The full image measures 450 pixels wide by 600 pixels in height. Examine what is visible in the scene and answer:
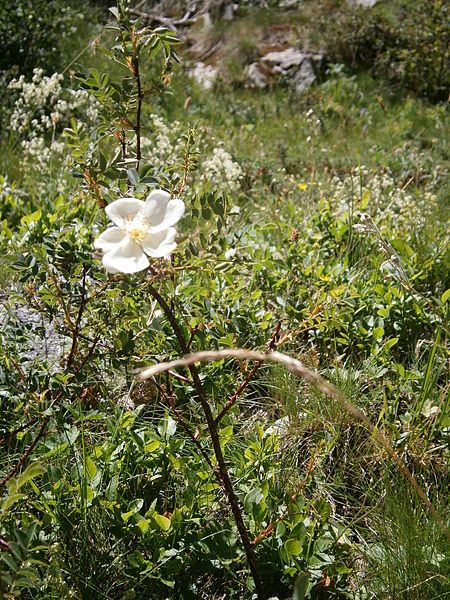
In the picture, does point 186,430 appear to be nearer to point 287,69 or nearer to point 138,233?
point 138,233

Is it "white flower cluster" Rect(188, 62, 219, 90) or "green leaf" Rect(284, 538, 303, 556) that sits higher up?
"green leaf" Rect(284, 538, 303, 556)

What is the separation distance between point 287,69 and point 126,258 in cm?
848

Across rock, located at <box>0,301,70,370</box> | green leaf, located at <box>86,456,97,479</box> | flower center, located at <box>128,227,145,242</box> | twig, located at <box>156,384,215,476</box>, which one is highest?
flower center, located at <box>128,227,145,242</box>

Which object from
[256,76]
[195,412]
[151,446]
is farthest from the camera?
[256,76]

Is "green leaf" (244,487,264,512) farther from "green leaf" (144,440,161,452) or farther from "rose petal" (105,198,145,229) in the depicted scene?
"rose petal" (105,198,145,229)

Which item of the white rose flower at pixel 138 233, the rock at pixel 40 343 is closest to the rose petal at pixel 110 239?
the white rose flower at pixel 138 233

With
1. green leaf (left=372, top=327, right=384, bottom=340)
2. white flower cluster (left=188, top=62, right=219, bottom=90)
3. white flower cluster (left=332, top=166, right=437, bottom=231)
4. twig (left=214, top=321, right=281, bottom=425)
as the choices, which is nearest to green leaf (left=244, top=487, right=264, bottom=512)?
twig (left=214, top=321, right=281, bottom=425)

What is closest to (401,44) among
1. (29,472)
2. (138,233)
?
(138,233)

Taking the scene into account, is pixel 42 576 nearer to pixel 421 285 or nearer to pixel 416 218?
pixel 421 285

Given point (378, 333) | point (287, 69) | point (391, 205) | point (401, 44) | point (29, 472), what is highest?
point (29, 472)

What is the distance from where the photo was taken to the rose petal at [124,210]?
1437 millimetres

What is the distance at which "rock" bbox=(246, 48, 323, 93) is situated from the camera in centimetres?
902

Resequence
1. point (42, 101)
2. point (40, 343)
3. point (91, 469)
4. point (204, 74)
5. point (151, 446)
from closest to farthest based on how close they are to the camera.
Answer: point (91, 469) < point (151, 446) < point (40, 343) < point (42, 101) < point (204, 74)

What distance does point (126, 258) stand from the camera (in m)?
1.37
